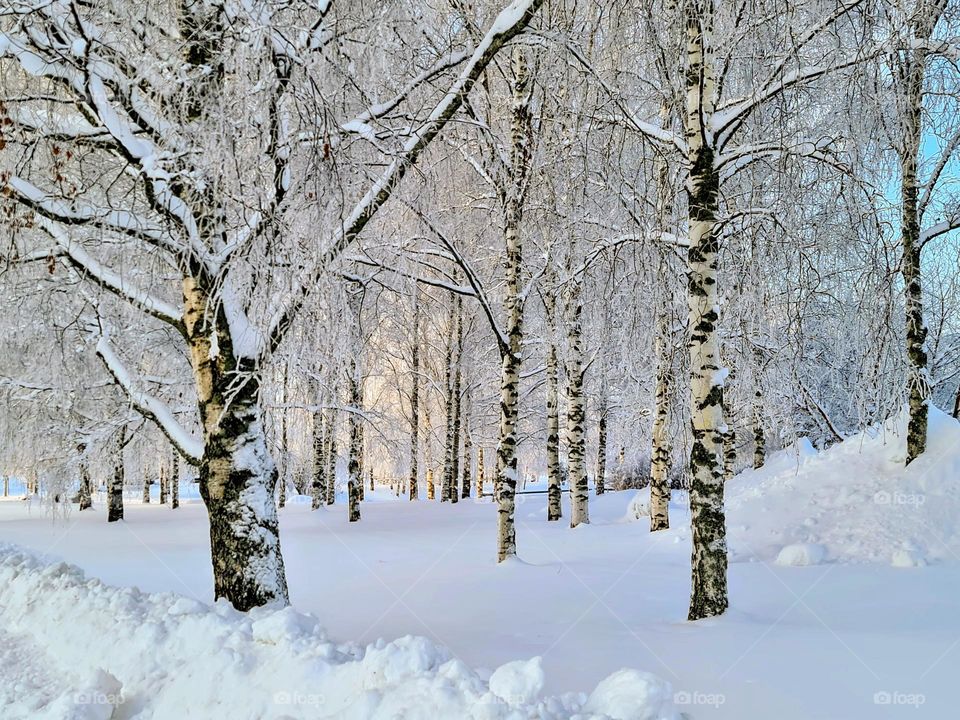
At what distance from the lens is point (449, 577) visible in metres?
8.04

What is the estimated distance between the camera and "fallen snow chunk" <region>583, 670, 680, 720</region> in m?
2.67

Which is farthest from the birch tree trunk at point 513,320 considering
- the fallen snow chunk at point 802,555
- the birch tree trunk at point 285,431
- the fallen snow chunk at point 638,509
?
the fallen snow chunk at point 638,509

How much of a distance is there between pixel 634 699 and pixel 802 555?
6001 millimetres

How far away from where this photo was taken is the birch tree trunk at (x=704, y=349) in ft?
16.8

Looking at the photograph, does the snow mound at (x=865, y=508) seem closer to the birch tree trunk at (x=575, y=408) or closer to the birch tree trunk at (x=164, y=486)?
the birch tree trunk at (x=575, y=408)

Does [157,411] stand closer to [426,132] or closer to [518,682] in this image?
[426,132]

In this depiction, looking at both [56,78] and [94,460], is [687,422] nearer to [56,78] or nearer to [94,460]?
[56,78]

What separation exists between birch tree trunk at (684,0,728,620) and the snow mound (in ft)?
8.75

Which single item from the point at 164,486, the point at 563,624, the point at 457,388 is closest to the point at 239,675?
the point at 563,624

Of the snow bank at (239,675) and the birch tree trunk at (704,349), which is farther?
the birch tree trunk at (704,349)

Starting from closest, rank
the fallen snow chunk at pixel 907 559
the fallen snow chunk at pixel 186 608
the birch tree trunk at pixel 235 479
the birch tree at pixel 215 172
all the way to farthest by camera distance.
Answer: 1. the birch tree at pixel 215 172
2. the fallen snow chunk at pixel 186 608
3. the birch tree trunk at pixel 235 479
4. the fallen snow chunk at pixel 907 559

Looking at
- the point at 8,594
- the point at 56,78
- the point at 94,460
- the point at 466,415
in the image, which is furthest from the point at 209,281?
the point at 466,415

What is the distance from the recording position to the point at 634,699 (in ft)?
8.81

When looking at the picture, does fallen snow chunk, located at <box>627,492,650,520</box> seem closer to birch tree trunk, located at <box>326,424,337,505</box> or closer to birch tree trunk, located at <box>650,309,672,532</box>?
birch tree trunk, located at <box>650,309,672,532</box>
